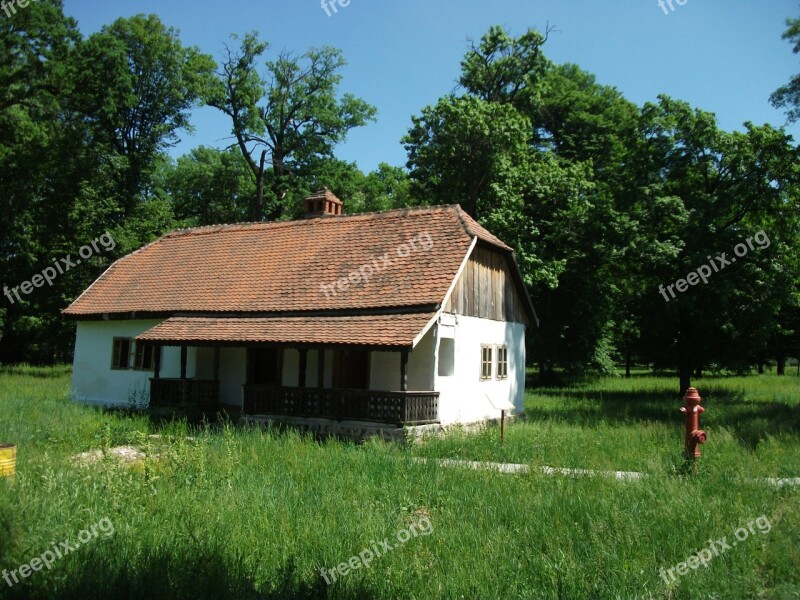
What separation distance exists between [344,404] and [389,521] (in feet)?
27.7

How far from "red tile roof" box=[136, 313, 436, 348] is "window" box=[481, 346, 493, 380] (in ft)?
13.1

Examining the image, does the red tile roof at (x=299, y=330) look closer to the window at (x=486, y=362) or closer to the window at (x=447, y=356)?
the window at (x=447, y=356)

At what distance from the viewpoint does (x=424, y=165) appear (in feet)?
104

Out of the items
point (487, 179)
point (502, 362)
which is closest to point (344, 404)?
point (502, 362)

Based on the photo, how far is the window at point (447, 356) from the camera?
704 inches

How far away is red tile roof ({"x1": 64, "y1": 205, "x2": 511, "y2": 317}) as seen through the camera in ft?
59.3

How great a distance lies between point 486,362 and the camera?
64.8 ft

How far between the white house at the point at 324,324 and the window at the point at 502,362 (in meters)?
0.06

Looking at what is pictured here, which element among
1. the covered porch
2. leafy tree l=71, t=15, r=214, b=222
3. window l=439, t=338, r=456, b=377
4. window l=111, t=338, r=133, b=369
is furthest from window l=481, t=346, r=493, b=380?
leafy tree l=71, t=15, r=214, b=222

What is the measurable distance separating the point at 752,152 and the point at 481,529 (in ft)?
76.5

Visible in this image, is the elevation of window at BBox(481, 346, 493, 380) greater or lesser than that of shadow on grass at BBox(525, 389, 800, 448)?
greater

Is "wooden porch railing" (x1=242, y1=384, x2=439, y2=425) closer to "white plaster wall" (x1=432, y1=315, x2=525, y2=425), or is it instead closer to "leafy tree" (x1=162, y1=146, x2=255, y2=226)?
"white plaster wall" (x1=432, y1=315, x2=525, y2=425)

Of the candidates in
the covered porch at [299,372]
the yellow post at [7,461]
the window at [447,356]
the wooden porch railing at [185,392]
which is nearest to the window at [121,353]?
the covered porch at [299,372]

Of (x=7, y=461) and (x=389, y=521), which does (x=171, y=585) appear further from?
(x=7, y=461)
